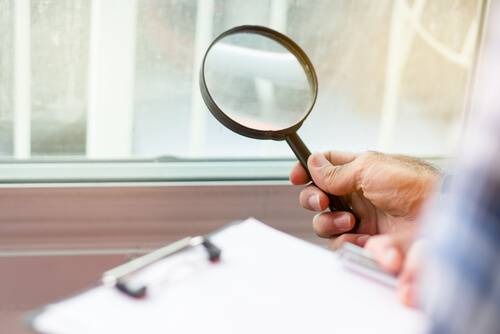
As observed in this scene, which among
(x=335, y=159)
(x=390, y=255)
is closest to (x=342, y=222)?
(x=335, y=159)

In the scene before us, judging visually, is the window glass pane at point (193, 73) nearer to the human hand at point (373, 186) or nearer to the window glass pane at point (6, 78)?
the window glass pane at point (6, 78)

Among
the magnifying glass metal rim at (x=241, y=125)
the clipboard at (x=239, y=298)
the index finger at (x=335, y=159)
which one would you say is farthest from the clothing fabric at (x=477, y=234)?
the index finger at (x=335, y=159)

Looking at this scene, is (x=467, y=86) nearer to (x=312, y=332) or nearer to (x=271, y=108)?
(x=271, y=108)

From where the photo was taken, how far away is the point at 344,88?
3.90 feet

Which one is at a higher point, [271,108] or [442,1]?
[442,1]

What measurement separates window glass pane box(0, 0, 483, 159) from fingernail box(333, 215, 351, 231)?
32 centimetres

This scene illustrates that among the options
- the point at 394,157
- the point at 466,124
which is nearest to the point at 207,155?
the point at 394,157

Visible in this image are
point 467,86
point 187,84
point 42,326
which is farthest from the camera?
point 467,86

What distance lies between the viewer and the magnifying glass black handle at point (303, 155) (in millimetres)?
862

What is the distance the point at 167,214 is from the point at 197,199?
0.24ft

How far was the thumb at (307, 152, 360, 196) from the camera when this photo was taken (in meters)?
0.88

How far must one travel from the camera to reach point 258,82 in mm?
886

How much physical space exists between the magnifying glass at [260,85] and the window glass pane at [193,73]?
0.70 ft

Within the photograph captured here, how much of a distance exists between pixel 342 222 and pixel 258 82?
319 mm
